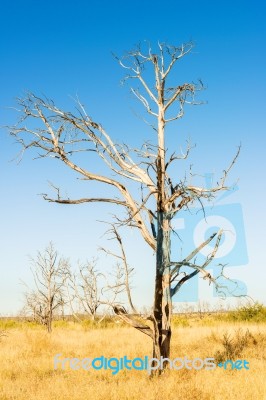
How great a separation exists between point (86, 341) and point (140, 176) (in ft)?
32.2

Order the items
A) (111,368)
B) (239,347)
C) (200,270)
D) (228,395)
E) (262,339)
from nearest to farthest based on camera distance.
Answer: (228,395) < (200,270) < (111,368) < (239,347) < (262,339)

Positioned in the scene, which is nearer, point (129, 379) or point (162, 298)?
point (162, 298)

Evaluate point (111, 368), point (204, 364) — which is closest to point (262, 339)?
point (204, 364)

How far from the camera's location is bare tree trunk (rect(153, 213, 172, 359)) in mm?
8180

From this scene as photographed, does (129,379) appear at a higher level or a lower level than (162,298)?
lower

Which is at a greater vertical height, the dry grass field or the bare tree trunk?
the bare tree trunk

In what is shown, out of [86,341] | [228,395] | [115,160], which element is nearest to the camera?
[228,395]

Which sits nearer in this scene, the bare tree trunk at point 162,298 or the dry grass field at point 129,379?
the dry grass field at point 129,379

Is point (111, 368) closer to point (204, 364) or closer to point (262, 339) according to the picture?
point (204, 364)

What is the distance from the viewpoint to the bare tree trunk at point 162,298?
8.18 metres

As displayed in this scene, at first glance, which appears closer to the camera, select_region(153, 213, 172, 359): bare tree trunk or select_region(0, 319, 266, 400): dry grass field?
select_region(0, 319, 266, 400): dry grass field

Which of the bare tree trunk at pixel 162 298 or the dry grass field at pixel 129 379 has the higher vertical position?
the bare tree trunk at pixel 162 298

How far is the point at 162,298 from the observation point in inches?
325

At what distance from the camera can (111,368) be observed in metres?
10.1
